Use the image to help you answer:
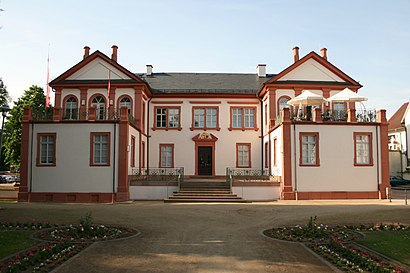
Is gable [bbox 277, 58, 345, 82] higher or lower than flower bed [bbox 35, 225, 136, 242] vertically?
higher

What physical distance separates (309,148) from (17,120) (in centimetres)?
3089

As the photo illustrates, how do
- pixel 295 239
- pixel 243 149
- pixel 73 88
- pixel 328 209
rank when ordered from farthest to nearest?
pixel 243 149 < pixel 73 88 < pixel 328 209 < pixel 295 239

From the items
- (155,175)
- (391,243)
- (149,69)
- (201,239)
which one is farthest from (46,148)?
(391,243)

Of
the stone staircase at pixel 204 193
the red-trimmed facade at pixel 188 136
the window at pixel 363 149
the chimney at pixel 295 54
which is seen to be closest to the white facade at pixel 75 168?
the red-trimmed facade at pixel 188 136

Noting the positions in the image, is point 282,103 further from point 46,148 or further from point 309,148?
point 46,148

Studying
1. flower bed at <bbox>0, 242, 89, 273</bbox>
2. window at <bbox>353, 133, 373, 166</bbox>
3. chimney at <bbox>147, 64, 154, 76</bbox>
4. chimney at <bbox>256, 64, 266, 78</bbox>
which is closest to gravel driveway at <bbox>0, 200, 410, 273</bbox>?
flower bed at <bbox>0, 242, 89, 273</bbox>

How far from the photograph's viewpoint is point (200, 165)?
94.9 feet

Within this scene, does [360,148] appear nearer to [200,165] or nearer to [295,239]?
[200,165]

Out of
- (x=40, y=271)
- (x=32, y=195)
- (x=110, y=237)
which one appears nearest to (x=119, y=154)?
(x=32, y=195)

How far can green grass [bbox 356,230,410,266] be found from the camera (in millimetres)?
8375

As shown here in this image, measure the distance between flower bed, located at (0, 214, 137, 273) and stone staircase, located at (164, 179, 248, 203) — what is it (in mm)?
9644

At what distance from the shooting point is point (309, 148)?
23188mm

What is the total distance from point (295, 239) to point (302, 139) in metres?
13.5

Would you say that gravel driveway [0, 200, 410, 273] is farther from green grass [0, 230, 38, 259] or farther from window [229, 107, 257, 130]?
window [229, 107, 257, 130]
